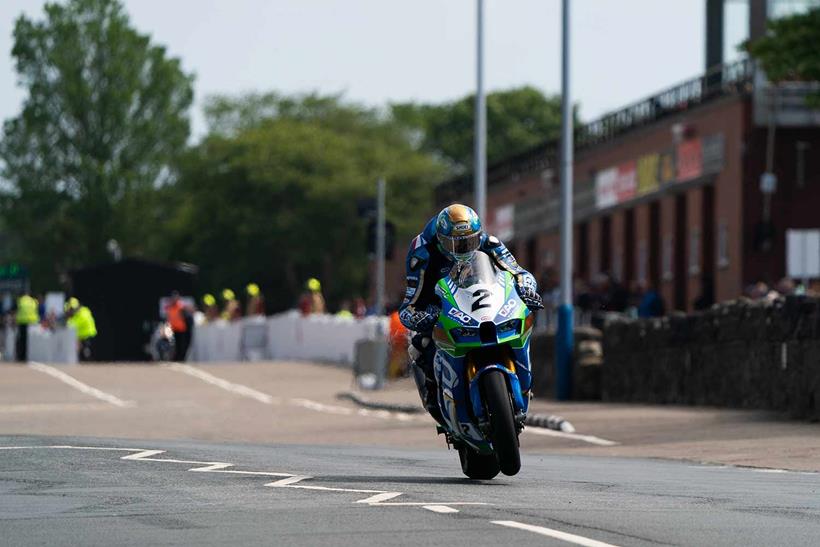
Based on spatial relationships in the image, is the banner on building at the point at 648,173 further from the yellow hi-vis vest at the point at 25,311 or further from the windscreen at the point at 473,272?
the windscreen at the point at 473,272

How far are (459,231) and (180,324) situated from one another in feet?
147

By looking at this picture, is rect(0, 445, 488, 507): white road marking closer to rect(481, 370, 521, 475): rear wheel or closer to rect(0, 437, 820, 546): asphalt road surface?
rect(0, 437, 820, 546): asphalt road surface

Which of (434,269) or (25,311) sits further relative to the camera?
(25,311)

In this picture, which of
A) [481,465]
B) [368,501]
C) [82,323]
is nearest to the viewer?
[368,501]

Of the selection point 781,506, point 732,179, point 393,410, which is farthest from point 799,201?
point 781,506

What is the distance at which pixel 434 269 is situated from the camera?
15.2 meters

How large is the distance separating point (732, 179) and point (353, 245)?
58699 mm

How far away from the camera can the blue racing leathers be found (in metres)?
15.1

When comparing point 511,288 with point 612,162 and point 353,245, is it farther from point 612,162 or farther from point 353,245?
point 353,245

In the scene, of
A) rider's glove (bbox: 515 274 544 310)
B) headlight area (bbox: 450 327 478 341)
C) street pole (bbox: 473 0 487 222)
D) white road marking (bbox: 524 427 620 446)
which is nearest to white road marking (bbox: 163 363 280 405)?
street pole (bbox: 473 0 487 222)

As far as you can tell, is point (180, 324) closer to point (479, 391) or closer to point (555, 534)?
point (479, 391)

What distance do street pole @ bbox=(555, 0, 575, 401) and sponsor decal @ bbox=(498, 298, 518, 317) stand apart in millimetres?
19515

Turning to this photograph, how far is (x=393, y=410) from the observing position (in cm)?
3328

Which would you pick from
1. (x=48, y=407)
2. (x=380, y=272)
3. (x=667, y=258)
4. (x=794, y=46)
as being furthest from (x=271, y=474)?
(x=667, y=258)
